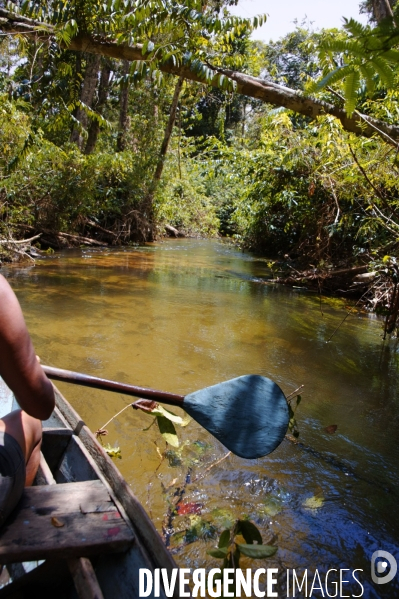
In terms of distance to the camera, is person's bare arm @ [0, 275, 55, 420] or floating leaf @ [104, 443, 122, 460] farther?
floating leaf @ [104, 443, 122, 460]

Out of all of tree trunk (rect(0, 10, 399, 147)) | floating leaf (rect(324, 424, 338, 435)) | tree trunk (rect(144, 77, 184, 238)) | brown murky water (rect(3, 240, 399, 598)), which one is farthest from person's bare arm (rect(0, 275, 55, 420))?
tree trunk (rect(144, 77, 184, 238))

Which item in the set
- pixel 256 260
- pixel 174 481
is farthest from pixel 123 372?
pixel 256 260

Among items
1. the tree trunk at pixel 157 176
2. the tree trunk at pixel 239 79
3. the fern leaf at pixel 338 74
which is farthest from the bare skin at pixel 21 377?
the tree trunk at pixel 157 176

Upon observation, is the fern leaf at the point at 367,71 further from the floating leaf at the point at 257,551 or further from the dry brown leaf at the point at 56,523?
the dry brown leaf at the point at 56,523

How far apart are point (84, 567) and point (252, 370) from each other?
288 centimetres

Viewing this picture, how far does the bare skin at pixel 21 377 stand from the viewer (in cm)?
129

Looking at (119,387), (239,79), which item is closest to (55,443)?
(119,387)

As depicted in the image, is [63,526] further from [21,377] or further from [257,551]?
[257,551]

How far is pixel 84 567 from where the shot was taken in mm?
1274

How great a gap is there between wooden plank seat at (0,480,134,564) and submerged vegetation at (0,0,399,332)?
152 centimetres

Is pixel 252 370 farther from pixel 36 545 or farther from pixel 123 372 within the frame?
pixel 36 545

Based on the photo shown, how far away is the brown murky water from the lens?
2.13 meters

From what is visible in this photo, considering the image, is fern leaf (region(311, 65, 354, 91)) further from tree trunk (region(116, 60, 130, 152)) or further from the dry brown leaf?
tree trunk (region(116, 60, 130, 152))

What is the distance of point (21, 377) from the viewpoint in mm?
1387
